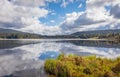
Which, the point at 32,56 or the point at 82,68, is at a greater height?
the point at 82,68

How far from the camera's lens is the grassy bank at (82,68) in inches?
1045

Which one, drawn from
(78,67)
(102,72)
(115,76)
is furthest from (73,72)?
(115,76)

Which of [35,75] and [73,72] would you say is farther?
[35,75]

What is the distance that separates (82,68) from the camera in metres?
29.4

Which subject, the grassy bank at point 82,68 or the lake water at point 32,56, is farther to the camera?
the lake water at point 32,56

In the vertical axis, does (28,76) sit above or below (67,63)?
below

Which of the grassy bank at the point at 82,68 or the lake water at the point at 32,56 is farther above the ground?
the grassy bank at the point at 82,68

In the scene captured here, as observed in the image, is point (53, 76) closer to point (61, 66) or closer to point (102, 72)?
point (61, 66)

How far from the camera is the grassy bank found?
2655cm

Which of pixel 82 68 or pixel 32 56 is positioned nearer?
pixel 82 68

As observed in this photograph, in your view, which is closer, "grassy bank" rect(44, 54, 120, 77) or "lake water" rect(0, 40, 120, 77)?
"grassy bank" rect(44, 54, 120, 77)

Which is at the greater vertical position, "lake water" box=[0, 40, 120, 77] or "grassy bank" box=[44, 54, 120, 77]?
"grassy bank" box=[44, 54, 120, 77]

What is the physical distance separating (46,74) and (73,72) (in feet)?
18.6

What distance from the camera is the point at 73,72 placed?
2884 centimetres
